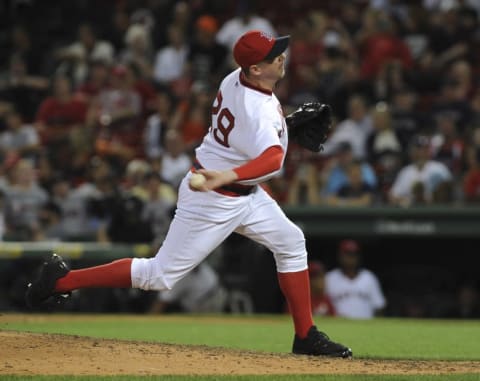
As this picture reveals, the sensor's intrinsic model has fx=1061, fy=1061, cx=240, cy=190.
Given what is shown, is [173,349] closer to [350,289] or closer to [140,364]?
[140,364]

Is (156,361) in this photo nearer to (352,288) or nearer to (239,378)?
(239,378)

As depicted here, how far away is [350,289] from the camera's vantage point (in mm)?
11414

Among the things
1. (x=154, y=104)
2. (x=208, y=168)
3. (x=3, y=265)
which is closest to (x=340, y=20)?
(x=154, y=104)

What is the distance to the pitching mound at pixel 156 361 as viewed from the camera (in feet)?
17.1

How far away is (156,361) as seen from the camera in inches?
215

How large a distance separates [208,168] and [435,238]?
6667mm

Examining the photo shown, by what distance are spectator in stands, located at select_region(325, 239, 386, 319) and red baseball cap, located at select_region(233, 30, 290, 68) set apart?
18.7 ft

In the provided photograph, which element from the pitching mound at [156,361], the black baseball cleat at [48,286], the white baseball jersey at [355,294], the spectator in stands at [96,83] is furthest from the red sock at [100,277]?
the spectator in stands at [96,83]

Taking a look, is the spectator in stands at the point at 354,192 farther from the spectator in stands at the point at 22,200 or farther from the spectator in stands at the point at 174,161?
the spectator in stands at the point at 22,200

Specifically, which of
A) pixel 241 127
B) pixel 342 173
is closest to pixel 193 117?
pixel 342 173

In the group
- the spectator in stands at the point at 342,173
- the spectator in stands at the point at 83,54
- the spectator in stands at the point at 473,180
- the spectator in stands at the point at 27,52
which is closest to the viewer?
the spectator in stands at the point at 473,180

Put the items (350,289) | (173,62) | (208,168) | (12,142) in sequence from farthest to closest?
(173,62) < (12,142) < (350,289) < (208,168)

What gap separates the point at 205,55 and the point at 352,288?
183 inches

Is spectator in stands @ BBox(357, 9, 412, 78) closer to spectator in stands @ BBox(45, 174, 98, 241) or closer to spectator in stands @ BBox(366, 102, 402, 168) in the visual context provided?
spectator in stands @ BBox(366, 102, 402, 168)
